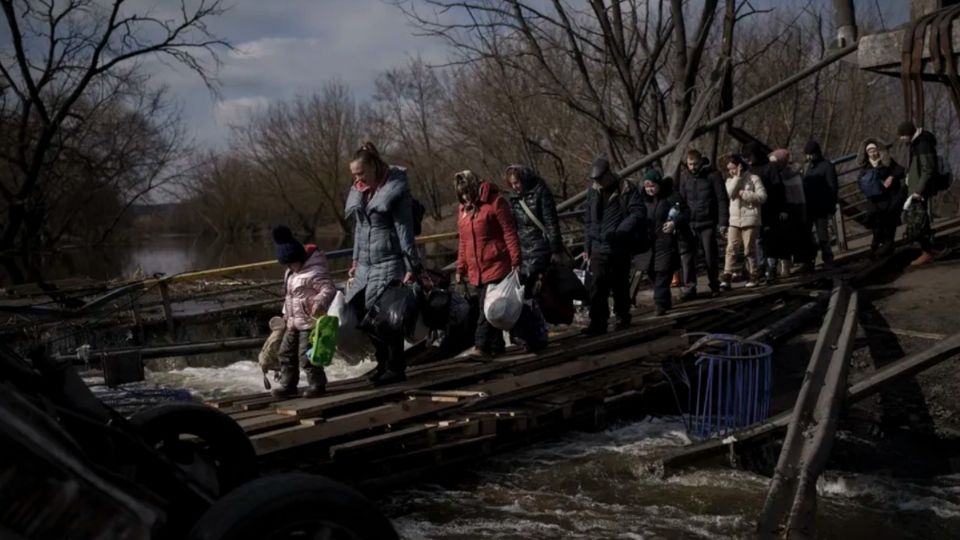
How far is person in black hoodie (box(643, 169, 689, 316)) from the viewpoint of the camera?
383 inches

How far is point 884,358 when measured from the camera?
863 centimetres

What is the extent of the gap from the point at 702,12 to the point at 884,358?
8.34 metres

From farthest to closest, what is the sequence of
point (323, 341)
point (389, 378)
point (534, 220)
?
point (534, 220), point (389, 378), point (323, 341)

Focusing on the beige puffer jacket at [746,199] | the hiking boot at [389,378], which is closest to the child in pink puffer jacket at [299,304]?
the hiking boot at [389,378]

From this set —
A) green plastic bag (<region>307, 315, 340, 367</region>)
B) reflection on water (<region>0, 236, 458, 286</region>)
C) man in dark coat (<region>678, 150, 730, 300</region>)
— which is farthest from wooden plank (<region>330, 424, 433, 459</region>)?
reflection on water (<region>0, 236, 458, 286</region>)

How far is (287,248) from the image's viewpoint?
680 cm

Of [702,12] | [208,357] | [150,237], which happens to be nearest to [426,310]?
[208,357]

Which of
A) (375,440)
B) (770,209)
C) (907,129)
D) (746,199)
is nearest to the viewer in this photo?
(375,440)

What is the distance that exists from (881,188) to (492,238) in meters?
6.18

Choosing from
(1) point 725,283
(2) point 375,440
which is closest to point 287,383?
(2) point 375,440

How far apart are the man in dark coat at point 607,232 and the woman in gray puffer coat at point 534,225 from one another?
673 millimetres

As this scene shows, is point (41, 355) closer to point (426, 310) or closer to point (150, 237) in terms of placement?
point (426, 310)

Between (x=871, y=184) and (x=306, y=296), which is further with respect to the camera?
(x=871, y=184)

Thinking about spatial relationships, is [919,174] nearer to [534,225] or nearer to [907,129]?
[907,129]
